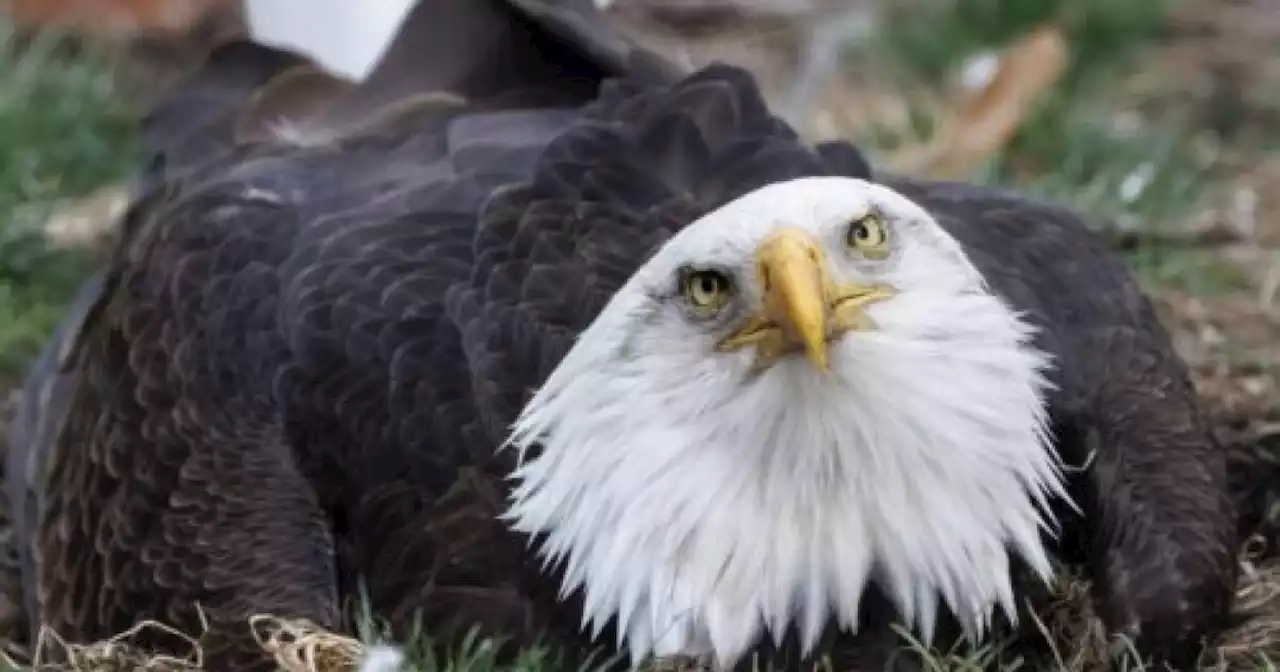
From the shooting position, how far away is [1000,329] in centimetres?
365

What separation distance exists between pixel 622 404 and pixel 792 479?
28 centimetres

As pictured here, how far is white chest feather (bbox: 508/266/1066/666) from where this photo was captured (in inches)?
140

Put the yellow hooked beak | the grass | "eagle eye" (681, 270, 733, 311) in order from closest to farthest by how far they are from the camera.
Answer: the yellow hooked beak → "eagle eye" (681, 270, 733, 311) → the grass

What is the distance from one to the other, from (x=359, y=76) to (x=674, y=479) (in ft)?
8.66

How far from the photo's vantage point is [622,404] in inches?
143

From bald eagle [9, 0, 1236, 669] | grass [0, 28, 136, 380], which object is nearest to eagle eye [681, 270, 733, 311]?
bald eagle [9, 0, 1236, 669]

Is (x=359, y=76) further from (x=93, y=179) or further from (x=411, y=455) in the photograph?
(x=411, y=455)

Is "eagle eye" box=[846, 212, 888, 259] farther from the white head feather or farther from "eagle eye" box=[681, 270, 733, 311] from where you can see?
"eagle eye" box=[681, 270, 733, 311]

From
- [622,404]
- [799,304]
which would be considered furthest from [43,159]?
[799,304]

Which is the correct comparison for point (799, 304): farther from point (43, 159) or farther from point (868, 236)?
point (43, 159)

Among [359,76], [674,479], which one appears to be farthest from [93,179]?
[674,479]

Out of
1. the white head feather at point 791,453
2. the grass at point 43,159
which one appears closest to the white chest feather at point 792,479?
the white head feather at point 791,453

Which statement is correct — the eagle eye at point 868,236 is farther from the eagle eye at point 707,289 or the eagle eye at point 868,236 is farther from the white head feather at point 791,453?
the eagle eye at point 707,289

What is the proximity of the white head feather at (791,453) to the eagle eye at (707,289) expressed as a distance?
0.07 ft
